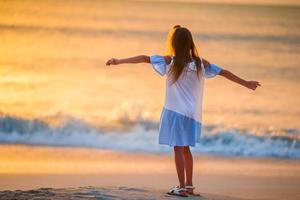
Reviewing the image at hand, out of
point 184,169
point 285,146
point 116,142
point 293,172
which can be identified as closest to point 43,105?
point 116,142

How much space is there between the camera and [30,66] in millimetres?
22766

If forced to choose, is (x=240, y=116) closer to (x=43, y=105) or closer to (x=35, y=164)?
(x=43, y=105)

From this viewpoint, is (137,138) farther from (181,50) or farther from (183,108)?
(181,50)

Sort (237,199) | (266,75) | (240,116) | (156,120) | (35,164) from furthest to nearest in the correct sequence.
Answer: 1. (266,75)
2. (240,116)
3. (156,120)
4. (35,164)
5. (237,199)

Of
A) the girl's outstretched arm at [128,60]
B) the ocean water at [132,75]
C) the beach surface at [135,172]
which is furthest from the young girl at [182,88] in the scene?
the ocean water at [132,75]

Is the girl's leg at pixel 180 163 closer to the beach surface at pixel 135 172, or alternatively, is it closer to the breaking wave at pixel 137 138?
the beach surface at pixel 135 172

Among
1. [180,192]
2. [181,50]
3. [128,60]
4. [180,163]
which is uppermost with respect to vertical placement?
[181,50]

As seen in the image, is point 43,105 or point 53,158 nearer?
point 53,158

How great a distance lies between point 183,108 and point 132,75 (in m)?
12.6

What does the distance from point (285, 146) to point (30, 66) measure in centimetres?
1070

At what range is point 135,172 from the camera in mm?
10844

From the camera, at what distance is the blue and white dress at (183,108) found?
8508 millimetres

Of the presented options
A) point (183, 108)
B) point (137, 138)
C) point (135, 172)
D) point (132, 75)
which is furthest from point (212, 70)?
point (132, 75)

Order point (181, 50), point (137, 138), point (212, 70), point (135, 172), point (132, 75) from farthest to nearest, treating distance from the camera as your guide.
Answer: point (132, 75) → point (137, 138) → point (135, 172) → point (212, 70) → point (181, 50)
